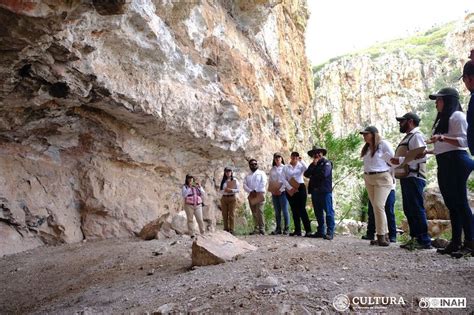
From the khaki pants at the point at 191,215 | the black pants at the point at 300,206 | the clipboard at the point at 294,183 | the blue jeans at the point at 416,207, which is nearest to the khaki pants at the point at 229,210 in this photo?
the khaki pants at the point at 191,215

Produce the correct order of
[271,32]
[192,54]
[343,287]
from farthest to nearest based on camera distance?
[271,32]
[192,54]
[343,287]

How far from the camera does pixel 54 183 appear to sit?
8188 mm

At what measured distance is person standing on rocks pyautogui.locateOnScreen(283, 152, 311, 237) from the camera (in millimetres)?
7328

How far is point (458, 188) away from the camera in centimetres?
396

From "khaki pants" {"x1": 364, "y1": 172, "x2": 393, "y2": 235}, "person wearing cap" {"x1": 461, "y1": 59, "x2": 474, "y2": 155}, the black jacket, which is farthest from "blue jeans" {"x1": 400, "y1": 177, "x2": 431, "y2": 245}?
the black jacket

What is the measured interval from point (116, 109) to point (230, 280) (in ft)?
16.5

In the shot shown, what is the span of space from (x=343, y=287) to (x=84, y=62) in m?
5.22

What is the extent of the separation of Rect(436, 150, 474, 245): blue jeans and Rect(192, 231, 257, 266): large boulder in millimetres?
2436

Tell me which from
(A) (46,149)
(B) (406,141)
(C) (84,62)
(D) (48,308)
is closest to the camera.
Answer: (D) (48,308)

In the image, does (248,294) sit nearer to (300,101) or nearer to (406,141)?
(406,141)

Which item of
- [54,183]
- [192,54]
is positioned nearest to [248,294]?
[54,183]

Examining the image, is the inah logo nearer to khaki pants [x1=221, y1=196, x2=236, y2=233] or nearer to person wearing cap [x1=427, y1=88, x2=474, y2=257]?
person wearing cap [x1=427, y1=88, x2=474, y2=257]

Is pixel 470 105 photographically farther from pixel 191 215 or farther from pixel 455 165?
pixel 191 215

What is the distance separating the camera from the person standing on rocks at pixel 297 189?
24.0 feet
